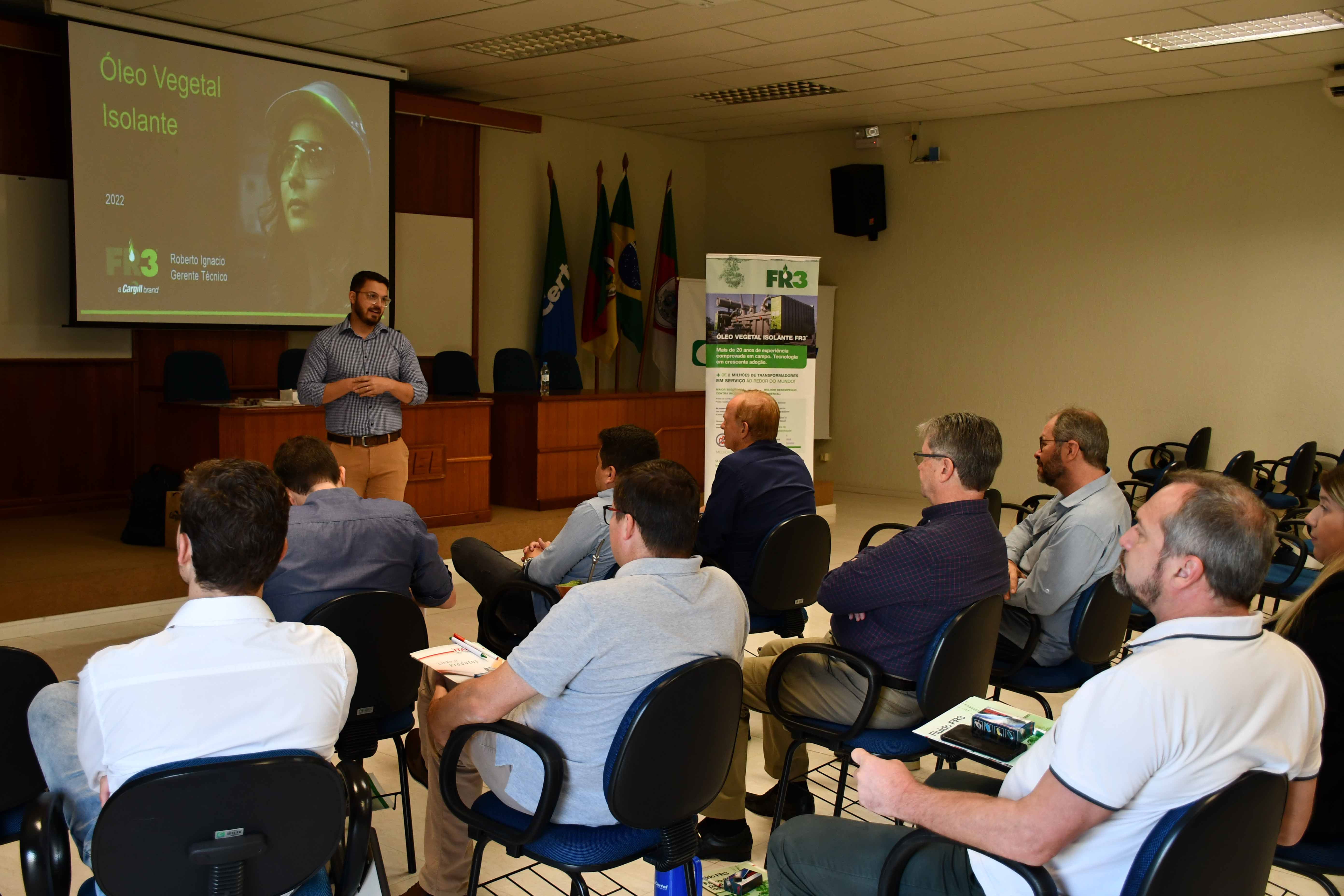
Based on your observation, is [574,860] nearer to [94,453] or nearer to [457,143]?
[94,453]

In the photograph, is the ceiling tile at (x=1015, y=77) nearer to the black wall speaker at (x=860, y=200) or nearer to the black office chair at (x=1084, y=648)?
the black wall speaker at (x=860, y=200)

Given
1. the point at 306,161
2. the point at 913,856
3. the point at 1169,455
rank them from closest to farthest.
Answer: the point at 913,856, the point at 306,161, the point at 1169,455

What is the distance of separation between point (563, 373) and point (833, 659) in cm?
561

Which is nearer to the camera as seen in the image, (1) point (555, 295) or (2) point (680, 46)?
(2) point (680, 46)

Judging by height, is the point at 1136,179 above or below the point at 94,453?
above

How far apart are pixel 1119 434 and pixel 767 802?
6231 millimetres

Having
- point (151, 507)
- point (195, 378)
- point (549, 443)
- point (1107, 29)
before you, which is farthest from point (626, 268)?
point (151, 507)

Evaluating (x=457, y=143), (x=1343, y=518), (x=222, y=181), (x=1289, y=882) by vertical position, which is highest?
(x=457, y=143)

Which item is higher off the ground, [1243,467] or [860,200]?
[860,200]

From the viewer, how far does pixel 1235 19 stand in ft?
19.1

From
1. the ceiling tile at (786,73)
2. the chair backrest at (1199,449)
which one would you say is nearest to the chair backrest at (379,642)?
the ceiling tile at (786,73)

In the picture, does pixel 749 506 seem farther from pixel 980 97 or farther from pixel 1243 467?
pixel 980 97

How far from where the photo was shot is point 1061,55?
6.70 meters

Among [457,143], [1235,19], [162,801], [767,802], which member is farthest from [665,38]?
[162,801]
